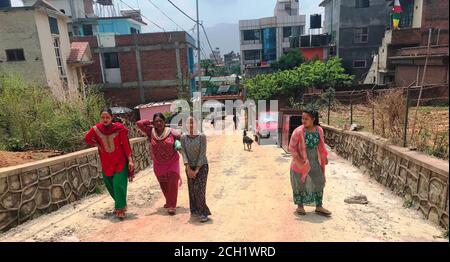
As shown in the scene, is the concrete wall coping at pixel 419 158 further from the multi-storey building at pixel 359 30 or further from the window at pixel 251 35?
the window at pixel 251 35

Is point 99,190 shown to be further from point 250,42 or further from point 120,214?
point 250,42

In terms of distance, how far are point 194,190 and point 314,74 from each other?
66.1ft

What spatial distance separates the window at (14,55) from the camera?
56.8 feet

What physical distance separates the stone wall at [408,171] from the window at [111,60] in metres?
23.0

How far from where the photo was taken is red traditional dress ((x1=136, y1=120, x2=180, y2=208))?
473cm

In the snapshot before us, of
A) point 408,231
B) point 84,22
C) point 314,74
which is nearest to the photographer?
point 408,231

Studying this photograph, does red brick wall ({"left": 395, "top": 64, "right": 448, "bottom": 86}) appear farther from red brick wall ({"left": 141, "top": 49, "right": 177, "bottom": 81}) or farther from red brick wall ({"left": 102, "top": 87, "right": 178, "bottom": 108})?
red brick wall ({"left": 102, "top": 87, "right": 178, "bottom": 108})

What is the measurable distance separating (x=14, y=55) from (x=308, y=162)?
18.7 metres

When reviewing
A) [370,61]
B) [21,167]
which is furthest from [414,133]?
[370,61]

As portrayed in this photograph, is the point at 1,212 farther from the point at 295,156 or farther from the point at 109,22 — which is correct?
the point at 109,22

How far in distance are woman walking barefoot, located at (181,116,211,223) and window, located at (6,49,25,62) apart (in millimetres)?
17036

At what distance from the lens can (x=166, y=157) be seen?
4.78 meters

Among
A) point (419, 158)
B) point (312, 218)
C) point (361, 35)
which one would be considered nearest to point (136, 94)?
point (361, 35)

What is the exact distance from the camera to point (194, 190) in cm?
449
